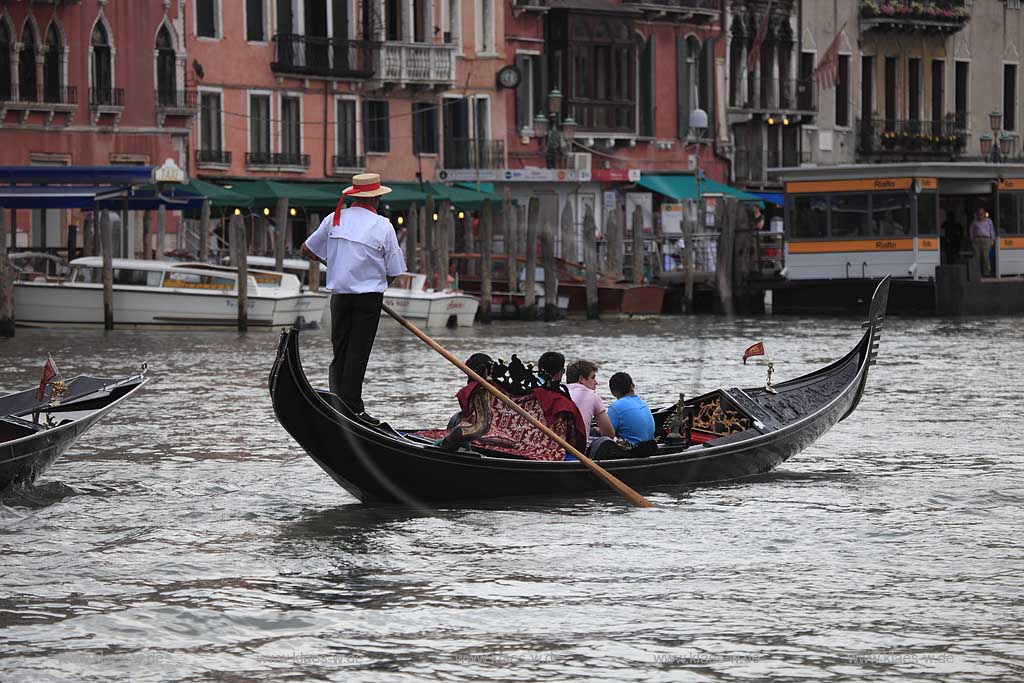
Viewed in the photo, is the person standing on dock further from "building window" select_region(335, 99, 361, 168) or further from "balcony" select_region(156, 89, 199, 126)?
"balcony" select_region(156, 89, 199, 126)

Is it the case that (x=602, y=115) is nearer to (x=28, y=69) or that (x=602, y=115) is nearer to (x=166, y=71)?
(x=166, y=71)

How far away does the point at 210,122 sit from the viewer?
34.9 metres

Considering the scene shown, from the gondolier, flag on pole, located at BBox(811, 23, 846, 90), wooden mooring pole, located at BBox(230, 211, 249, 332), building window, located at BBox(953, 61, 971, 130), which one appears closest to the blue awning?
wooden mooring pole, located at BBox(230, 211, 249, 332)

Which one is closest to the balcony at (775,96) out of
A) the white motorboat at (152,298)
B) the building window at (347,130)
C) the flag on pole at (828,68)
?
the flag on pole at (828,68)

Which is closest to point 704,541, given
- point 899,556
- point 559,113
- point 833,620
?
point 899,556

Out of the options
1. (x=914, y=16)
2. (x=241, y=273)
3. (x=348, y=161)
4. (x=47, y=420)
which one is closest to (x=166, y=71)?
Result: (x=348, y=161)

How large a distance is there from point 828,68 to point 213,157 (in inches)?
558

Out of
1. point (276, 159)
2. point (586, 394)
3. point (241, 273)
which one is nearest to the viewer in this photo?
point (586, 394)

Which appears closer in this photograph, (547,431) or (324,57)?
(547,431)

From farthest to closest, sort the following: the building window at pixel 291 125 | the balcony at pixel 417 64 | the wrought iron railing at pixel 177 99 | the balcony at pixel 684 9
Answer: the balcony at pixel 684 9, the balcony at pixel 417 64, the building window at pixel 291 125, the wrought iron railing at pixel 177 99

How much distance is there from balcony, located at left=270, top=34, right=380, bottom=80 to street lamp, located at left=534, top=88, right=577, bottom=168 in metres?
3.89

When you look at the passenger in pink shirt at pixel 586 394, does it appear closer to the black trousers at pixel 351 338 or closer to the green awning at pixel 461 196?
the black trousers at pixel 351 338

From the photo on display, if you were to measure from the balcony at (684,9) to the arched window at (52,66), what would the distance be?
42.4 feet

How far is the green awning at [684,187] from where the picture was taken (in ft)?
133
